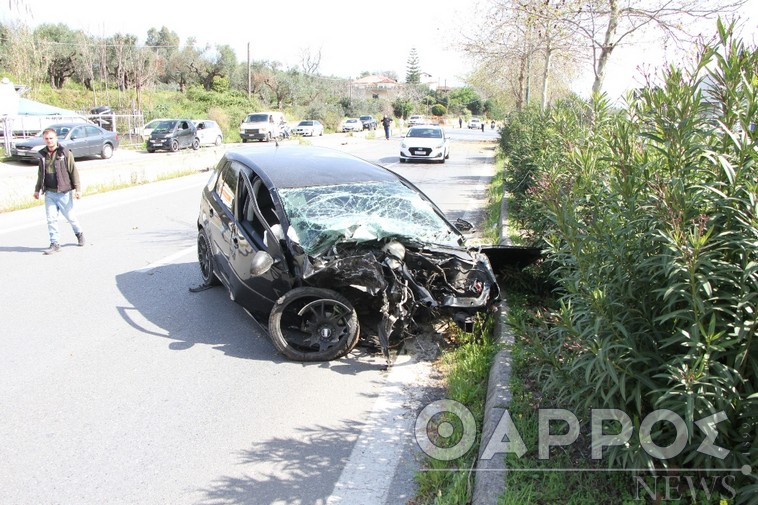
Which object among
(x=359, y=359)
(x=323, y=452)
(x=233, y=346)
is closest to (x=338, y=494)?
(x=323, y=452)

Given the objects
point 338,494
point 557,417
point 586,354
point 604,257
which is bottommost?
point 338,494

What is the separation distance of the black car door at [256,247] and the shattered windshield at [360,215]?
0.79 feet

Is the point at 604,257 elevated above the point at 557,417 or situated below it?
above

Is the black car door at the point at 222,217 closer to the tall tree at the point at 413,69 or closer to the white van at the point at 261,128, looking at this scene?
the white van at the point at 261,128

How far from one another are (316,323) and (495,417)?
1857 millimetres

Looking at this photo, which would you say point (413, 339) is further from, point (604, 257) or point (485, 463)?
point (604, 257)

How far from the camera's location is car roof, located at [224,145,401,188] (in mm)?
6082

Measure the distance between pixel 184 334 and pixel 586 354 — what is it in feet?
13.2

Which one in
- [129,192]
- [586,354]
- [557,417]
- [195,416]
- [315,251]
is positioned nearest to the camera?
[586,354]

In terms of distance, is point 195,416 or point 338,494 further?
point 195,416

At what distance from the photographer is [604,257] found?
304cm

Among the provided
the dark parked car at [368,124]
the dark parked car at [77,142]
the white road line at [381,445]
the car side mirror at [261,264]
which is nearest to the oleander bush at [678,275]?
the white road line at [381,445]

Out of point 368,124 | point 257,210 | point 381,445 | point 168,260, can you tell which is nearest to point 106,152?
point 168,260

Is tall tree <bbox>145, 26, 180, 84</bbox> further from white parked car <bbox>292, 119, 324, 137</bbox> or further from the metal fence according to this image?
the metal fence
